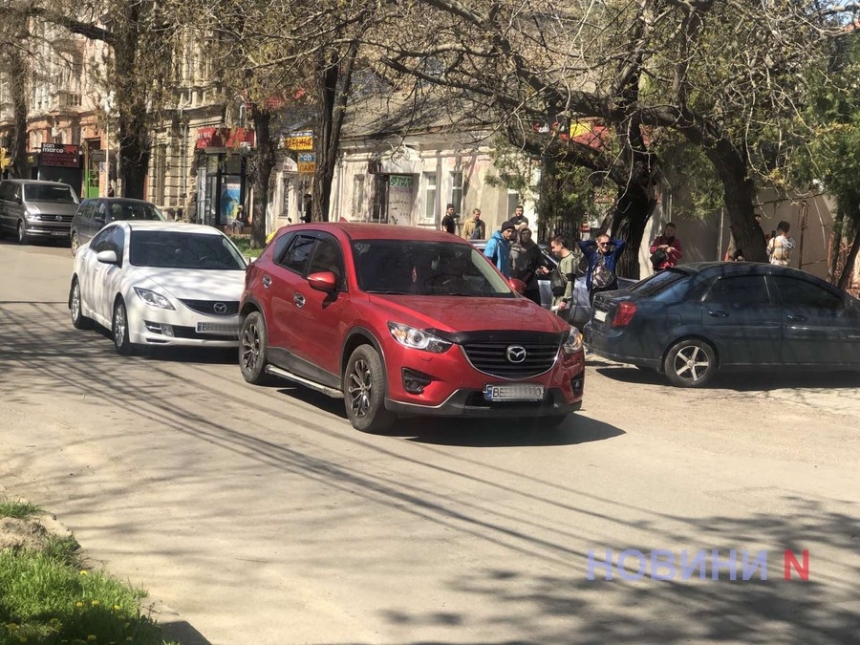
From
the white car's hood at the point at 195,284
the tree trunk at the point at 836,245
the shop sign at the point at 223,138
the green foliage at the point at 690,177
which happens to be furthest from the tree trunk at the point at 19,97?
the tree trunk at the point at 836,245

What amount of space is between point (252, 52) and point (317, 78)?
6.42 meters

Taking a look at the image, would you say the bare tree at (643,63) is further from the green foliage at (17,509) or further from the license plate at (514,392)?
the green foliage at (17,509)

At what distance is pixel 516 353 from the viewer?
978cm

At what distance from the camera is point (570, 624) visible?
5.49 metres

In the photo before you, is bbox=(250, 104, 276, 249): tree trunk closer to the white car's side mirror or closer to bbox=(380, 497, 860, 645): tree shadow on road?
the white car's side mirror

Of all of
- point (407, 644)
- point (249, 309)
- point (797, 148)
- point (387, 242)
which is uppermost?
point (797, 148)

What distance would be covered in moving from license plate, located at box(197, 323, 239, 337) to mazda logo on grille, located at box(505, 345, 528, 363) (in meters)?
4.58

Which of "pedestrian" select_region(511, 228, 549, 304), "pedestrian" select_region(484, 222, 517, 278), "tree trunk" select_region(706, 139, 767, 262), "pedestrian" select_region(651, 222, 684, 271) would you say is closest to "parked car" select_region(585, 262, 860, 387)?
"pedestrian" select_region(511, 228, 549, 304)

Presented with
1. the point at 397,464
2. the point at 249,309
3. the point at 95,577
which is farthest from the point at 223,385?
the point at 95,577

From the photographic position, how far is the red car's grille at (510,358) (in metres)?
9.64

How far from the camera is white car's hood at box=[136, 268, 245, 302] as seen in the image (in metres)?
13.4

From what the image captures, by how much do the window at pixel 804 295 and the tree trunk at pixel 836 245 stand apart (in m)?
5.58

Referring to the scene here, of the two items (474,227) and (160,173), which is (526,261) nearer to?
(474,227)

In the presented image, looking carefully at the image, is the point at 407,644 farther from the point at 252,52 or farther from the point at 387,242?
the point at 252,52
